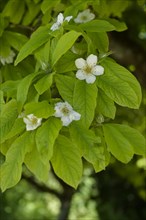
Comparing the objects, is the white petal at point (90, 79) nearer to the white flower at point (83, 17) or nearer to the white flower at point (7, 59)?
the white flower at point (83, 17)

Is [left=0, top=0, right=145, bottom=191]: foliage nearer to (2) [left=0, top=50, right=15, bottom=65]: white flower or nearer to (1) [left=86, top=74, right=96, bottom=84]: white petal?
(1) [left=86, top=74, right=96, bottom=84]: white petal

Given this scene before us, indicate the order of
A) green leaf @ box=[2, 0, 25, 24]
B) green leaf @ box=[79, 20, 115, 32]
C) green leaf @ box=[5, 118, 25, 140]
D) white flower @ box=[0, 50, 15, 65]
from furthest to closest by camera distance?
green leaf @ box=[2, 0, 25, 24] → white flower @ box=[0, 50, 15, 65] → green leaf @ box=[79, 20, 115, 32] → green leaf @ box=[5, 118, 25, 140]

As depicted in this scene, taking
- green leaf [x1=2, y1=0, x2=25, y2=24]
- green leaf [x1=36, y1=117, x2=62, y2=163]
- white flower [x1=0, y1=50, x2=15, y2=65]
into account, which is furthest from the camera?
green leaf [x1=2, y1=0, x2=25, y2=24]

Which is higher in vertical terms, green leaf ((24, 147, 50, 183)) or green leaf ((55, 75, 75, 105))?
green leaf ((55, 75, 75, 105))

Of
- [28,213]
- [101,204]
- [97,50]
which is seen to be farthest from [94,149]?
[28,213]

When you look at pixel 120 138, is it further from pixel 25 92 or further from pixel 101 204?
pixel 101 204

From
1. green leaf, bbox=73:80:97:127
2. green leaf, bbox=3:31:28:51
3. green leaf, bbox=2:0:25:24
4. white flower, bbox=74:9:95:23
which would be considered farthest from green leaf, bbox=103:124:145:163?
green leaf, bbox=2:0:25:24
